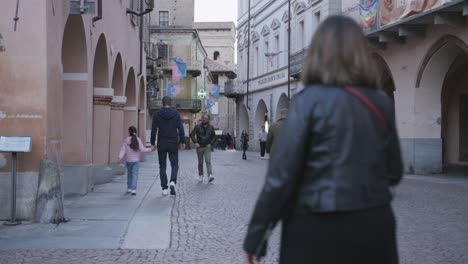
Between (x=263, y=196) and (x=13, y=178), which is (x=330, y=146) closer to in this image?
(x=263, y=196)

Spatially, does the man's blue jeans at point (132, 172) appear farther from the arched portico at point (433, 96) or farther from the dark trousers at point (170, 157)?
the arched portico at point (433, 96)

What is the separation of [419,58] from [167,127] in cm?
1052

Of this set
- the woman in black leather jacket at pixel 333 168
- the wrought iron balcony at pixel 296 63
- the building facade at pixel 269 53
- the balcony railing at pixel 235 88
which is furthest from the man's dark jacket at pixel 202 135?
the balcony railing at pixel 235 88

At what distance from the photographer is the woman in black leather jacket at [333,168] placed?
2.48 meters

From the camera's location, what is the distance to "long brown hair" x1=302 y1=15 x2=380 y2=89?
2553 millimetres

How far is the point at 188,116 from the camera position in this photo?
66.0 meters

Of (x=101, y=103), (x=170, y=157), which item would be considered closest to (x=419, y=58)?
(x=101, y=103)

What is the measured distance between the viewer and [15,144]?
A: 8.12 m

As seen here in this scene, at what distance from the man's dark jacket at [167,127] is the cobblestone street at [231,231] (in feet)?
3.78

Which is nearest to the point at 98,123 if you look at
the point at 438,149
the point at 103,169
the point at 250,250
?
the point at 103,169

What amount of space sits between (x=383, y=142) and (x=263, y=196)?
569 millimetres

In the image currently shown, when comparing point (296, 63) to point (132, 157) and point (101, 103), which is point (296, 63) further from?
point (132, 157)

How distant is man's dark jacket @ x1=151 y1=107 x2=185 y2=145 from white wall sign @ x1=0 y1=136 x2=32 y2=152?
3.72 m

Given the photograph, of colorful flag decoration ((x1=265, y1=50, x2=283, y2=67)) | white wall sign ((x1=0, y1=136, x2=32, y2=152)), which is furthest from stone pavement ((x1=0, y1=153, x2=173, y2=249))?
colorful flag decoration ((x1=265, y1=50, x2=283, y2=67))
